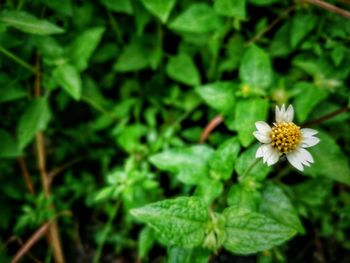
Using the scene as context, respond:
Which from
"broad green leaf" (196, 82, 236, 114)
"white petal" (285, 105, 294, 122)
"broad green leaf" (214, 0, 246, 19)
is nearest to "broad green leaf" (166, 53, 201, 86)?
"broad green leaf" (196, 82, 236, 114)

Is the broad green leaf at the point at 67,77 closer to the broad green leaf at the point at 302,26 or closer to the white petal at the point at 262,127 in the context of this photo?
the white petal at the point at 262,127

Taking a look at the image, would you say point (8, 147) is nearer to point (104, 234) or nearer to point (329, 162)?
point (104, 234)

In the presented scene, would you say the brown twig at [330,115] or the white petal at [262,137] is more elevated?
the white petal at [262,137]

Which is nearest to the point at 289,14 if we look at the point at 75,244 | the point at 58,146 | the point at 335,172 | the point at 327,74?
the point at 327,74

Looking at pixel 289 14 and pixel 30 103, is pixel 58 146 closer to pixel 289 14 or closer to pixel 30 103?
pixel 30 103

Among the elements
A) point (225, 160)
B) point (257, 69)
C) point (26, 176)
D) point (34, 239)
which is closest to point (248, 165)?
point (225, 160)

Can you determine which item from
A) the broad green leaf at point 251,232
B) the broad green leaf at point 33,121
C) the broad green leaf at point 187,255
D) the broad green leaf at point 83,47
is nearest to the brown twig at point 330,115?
the broad green leaf at point 251,232
